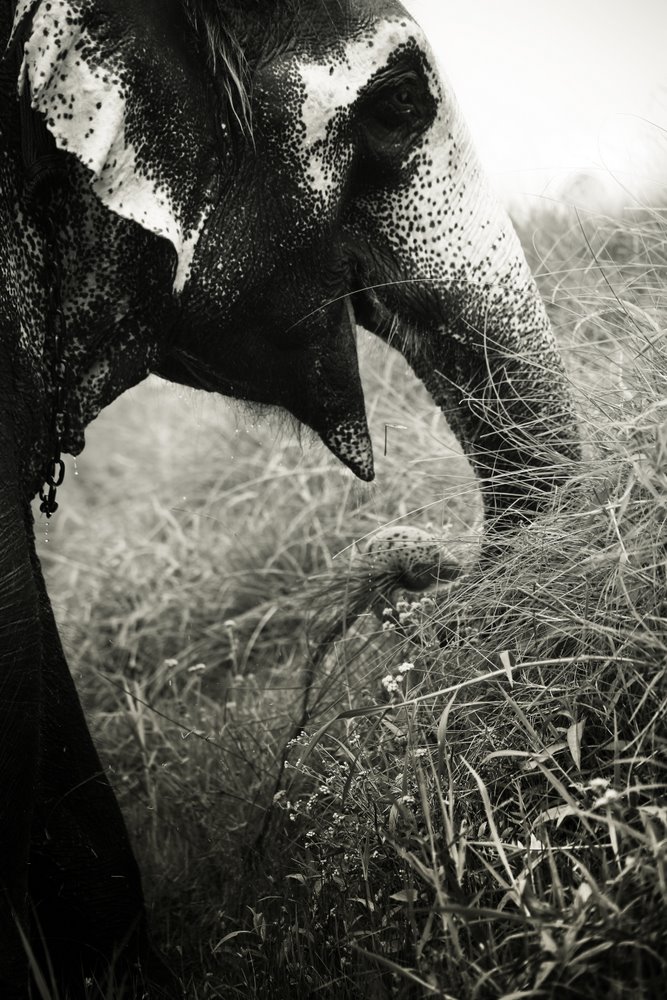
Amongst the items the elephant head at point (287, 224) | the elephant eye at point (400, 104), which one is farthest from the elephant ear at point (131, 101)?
the elephant eye at point (400, 104)

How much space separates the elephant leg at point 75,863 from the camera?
89.7 inches

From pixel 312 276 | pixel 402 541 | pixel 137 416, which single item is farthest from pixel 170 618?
pixel 137 416

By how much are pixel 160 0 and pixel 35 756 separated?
4.68ft

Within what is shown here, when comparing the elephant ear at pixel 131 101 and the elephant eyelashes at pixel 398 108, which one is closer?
the elephant ear at pixel 131 101

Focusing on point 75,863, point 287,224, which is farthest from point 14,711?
point 287,224

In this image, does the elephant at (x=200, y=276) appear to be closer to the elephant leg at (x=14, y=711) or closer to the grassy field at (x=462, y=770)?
the elephant leg at (x=14, y=711)

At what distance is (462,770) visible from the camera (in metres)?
2.08

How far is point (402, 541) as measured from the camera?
2406 millimetres

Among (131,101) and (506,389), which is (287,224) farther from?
(506,389)

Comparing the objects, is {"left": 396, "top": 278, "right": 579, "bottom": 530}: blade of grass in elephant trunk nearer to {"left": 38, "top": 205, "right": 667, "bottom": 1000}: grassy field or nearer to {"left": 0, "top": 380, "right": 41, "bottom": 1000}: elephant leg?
{"left": 38, "top": 205, "right": 667, "bottom": 1000}: grassy field

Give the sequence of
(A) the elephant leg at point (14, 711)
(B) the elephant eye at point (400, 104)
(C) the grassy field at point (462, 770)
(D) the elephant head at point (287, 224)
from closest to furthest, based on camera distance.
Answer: (C) the grassy field at point (462, 770), (A) the elephant leg at point (14, 711), (D) the elephant head at point (287, 224), (B) the elephant eye at point (400, 104)

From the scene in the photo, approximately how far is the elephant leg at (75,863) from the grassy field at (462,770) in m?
0.16

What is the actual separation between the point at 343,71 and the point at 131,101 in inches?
16.6

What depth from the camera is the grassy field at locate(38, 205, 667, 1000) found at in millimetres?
1686
